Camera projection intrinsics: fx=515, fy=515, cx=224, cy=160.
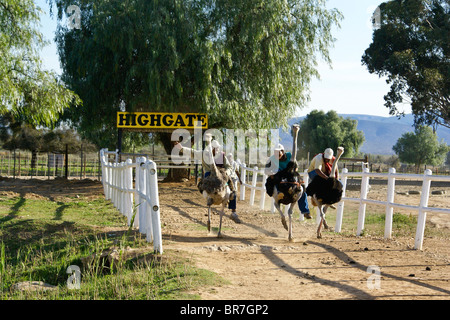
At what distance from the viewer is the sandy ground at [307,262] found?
6344mm

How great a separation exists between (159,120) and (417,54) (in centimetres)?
2267

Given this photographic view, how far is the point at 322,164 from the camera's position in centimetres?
1007

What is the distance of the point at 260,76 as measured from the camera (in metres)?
21.6

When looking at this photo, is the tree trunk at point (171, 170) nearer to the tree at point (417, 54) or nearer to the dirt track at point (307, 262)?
the dirt track at point (307, 262)

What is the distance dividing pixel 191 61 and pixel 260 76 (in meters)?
3.01

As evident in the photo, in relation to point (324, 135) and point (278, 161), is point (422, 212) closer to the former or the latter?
point (278, 161)

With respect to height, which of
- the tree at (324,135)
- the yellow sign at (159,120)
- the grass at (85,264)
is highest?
the tree at (324,135)

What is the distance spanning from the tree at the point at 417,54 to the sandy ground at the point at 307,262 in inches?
973

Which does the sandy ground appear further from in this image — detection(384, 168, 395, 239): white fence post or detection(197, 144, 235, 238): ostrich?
detection(197, 144, 235, 238): ostrich

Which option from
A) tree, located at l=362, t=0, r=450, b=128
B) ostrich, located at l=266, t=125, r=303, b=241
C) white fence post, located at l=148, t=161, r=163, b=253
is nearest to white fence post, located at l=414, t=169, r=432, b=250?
ostrich, located at l=266, t=125, r=303, b=241


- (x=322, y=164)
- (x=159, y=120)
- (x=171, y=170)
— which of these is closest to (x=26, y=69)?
(x=159, y=120)

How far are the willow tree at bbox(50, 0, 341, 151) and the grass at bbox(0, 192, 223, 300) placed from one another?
900 cm

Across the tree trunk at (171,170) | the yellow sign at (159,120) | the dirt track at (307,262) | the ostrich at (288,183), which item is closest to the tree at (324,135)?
the tree trunk at (171,170)
